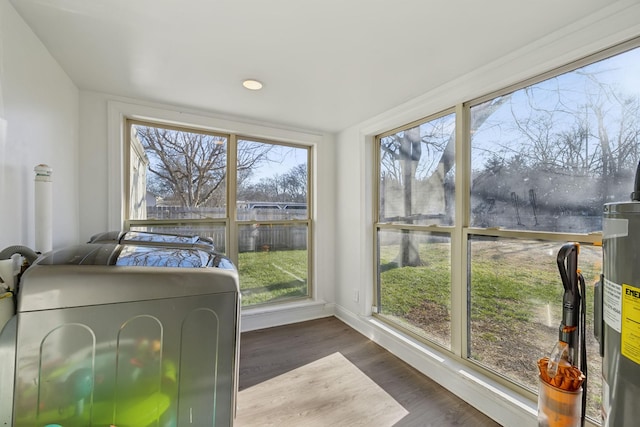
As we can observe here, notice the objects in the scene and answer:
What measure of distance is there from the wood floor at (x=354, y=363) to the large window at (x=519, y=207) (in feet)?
1.10

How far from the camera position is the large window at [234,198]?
8.27 ft

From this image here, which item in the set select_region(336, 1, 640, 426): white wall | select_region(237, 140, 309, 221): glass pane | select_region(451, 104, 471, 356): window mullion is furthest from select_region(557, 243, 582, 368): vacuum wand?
select_region(237, 140, 309, 221): glass pane

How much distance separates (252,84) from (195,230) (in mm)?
1521

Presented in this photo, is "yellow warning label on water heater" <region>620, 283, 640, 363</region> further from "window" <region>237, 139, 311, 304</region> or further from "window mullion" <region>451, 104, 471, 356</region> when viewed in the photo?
"window" <region>237, 139, 311, 304</region>

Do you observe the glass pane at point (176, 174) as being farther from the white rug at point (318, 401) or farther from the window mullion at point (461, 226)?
the window mullion at point (461, 226)

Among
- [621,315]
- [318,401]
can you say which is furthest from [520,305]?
[318,401]

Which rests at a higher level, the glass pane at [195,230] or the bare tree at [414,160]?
the bare tree at [414,160]

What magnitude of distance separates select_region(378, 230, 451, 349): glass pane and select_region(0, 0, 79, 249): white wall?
2.60 m

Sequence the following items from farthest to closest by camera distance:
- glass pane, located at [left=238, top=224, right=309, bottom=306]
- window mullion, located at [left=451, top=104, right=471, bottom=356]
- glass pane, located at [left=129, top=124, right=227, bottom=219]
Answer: glass pane, located at [left=238, top=224, right=309, bottom=306] < glass pane, located at [left=129, top=124, right=227, bottom=219] < window mullion, located at [left=451, top=104, right=471, bottom=356]

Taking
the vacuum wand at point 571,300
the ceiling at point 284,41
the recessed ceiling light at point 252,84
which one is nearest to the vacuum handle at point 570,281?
the vacuum wand at point 571,300

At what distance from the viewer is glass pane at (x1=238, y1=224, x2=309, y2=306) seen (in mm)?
2953

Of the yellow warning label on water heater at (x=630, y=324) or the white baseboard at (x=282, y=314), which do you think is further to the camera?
the white baseboard at (x=282, y=314)

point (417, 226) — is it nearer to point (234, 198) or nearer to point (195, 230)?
point (234, 198)

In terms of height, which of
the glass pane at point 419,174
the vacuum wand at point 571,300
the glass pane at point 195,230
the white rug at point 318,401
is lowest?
the white rug at point 318,401
